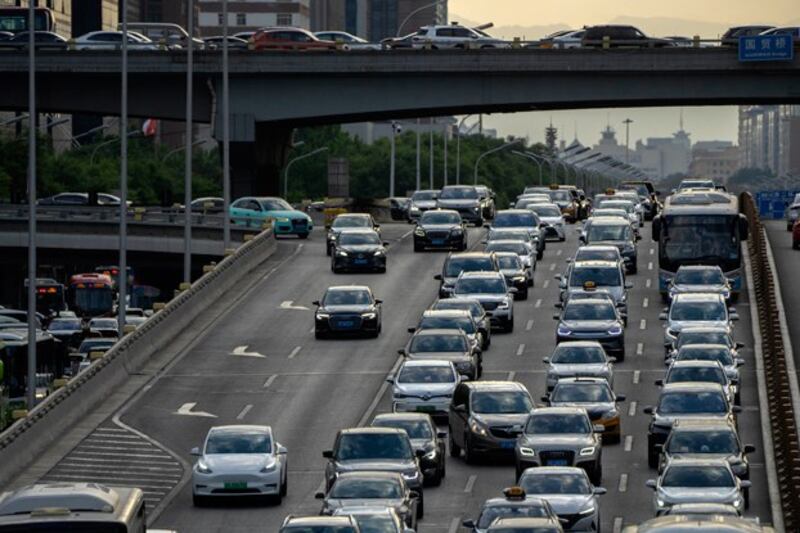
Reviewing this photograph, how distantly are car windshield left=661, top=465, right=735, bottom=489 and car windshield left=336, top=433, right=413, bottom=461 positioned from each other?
19.1 feet

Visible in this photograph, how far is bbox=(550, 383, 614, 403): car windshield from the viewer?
4978 cm

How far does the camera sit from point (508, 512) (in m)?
35.5

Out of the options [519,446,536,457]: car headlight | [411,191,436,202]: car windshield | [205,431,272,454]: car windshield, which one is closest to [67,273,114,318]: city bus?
[411,191,436,202]: car windshield

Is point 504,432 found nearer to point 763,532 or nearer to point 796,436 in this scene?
point 796,436

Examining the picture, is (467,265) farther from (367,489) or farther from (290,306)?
(367,489)

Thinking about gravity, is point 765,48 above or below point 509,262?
above

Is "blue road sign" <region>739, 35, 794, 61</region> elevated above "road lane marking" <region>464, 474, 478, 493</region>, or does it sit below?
above

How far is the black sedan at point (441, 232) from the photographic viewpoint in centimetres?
8862

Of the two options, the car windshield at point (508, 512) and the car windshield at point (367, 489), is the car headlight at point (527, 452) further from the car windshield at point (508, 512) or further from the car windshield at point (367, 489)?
the car windshield at point (508, 512)

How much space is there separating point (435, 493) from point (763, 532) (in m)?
16.9

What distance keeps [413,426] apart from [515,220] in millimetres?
43760

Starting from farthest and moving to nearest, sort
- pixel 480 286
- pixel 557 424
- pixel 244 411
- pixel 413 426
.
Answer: pixel 480 286 → pixel 244 411 → pixel 413 426 → pixel 557 424

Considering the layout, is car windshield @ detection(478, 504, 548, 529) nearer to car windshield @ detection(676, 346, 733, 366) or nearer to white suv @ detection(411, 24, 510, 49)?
car windshield @ detection(676, 346, 733, 366)

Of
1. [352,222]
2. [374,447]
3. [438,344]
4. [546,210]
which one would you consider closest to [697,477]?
[374,447]
